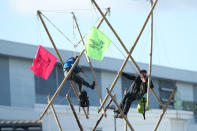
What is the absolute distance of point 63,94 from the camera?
4091 centimetres

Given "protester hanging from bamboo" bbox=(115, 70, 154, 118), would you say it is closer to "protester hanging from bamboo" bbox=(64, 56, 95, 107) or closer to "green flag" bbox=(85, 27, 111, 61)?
Answer: "protester hanging from bamboo" bbox=(64, 56, 95, 107)

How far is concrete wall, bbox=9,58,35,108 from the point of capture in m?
39.4

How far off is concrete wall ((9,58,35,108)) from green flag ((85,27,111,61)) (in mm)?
16605

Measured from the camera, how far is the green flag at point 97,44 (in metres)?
23.2

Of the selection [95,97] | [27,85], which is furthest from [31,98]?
[95,97]

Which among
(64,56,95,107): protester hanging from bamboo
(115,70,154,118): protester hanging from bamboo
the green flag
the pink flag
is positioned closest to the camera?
the green flag

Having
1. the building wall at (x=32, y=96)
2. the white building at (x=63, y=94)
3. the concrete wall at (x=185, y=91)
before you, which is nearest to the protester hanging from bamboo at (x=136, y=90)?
the white building at (x=63, y=94)

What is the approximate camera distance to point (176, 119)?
35.7 meters

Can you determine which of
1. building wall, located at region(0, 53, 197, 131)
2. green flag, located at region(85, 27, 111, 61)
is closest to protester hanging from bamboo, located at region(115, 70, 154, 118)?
green flag, located at region(85, 27, 111, 61)

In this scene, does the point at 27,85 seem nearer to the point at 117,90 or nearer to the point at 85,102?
the point at 117,90

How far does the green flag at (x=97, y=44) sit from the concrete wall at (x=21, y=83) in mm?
16605

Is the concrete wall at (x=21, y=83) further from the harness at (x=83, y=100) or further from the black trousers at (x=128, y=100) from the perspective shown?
the black trousers at (x=128, y=100)

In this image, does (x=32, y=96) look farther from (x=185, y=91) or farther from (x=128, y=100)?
(x=128, y=100)

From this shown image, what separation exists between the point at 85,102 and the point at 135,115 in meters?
11.9
